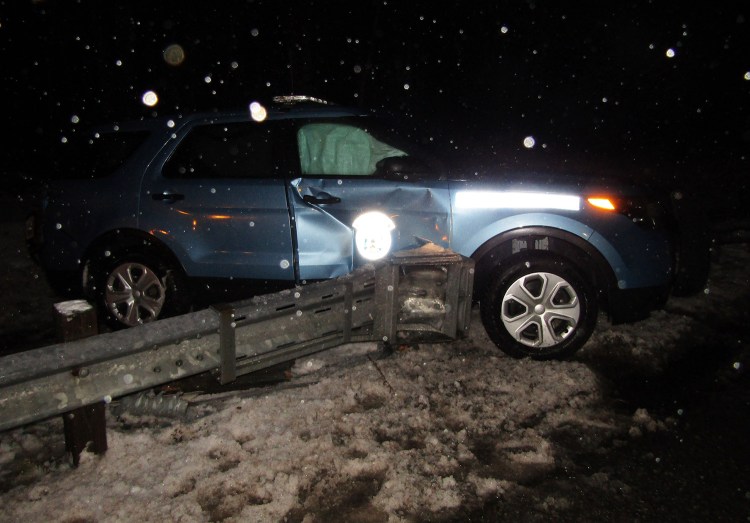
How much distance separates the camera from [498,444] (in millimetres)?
2787

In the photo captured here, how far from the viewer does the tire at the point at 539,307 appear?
362cm

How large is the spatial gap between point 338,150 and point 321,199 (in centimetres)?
60

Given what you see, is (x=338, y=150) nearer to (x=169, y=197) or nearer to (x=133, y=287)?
(x=169, y=197)

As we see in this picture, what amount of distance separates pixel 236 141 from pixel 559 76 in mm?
16212

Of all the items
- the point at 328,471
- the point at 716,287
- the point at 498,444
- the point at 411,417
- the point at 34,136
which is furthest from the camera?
the point at 34,136

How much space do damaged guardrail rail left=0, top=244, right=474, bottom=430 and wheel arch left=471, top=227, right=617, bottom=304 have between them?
37 centimetres

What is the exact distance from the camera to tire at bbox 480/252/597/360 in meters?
3.62

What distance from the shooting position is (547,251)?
366cm

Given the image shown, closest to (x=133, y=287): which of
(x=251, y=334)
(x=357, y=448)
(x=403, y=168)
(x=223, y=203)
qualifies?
(x=223, y=203)

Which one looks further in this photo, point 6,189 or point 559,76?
point 559,76

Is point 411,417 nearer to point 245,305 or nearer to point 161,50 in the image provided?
point 245,305

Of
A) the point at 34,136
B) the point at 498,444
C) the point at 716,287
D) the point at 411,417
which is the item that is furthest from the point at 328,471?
the point at 34,136

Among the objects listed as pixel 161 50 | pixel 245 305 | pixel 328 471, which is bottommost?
pixel 328 471

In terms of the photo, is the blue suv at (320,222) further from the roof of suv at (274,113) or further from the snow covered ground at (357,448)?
the snow covered ground at (357,448)
